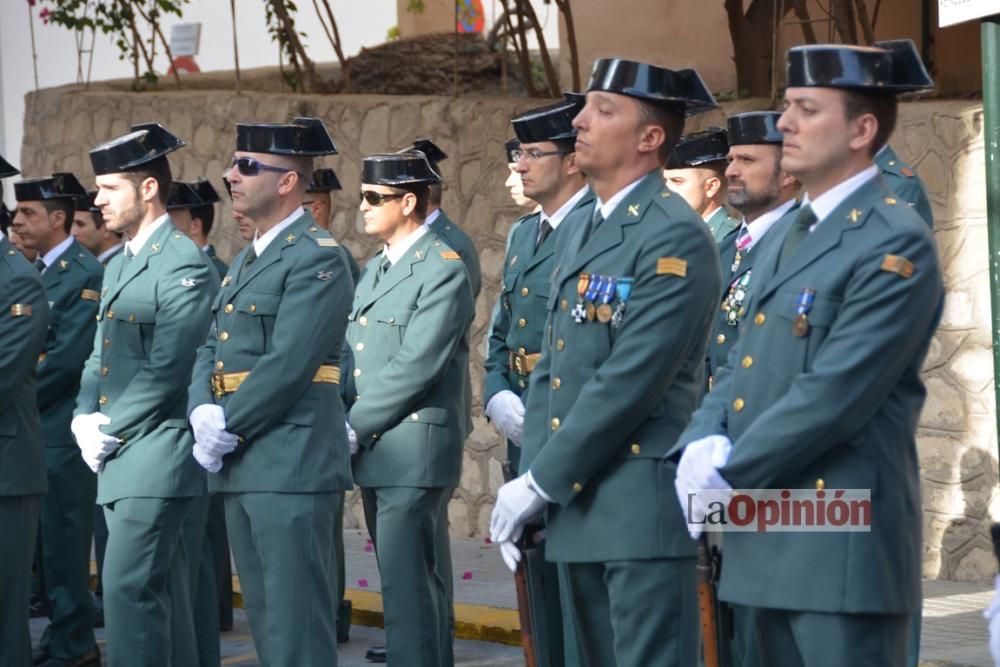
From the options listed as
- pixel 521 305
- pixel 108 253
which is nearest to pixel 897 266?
pixel 521 305

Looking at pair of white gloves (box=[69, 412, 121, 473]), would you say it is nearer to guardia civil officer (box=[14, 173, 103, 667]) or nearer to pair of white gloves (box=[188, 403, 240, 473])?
pair of white gloves (box=[188, 403, 240, 473])

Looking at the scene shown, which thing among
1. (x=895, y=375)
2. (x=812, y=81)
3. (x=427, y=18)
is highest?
(x=427, y=18)

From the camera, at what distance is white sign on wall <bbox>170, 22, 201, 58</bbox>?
1736 centimetres

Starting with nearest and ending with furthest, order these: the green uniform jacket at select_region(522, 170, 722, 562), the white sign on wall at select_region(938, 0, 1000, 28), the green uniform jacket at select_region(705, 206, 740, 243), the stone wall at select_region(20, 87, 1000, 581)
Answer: the green uniform jacket at select_region(522, 170, 722, 562)
the white sign on wall at select_region(938, 0, 1000, 28)
the green uniform jacket at select_region(705, 206, 740, 243)
the stone wall at select_region(20, 87, 1000, 581)

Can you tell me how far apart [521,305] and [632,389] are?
2.18 meters

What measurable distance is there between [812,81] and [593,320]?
3.26 ft

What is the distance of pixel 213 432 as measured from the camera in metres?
5.93

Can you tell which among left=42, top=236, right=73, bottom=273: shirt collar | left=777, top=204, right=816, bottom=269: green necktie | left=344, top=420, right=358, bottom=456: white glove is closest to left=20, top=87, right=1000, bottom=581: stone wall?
left=42, top=236, right=73, bottom=273: shirt collar

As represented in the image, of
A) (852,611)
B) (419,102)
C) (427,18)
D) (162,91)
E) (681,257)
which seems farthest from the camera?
(427,18)

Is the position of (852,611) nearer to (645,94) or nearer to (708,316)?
(708,316)

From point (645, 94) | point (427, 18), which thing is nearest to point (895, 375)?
point (645, 94)

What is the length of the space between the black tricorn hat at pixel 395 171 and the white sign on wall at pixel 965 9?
213cm

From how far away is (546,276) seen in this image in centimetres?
676

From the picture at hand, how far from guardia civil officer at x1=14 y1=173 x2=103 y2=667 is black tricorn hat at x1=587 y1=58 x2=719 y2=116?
3.82 meters
